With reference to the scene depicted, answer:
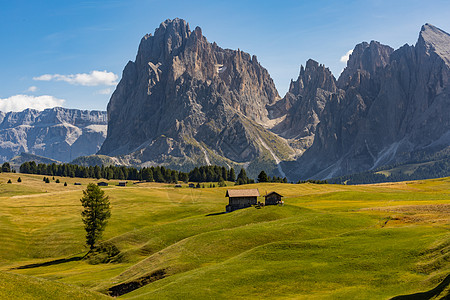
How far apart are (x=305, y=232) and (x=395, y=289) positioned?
29577 mm

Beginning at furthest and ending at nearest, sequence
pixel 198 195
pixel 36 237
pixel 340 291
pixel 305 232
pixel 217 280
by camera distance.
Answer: pixel 198 195, pixel 36 237, pixel 305 232, pixel 217 280, pixel 340 291

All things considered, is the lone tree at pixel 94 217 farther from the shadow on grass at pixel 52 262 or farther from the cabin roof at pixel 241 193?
the cabin roof at pixel 241 193

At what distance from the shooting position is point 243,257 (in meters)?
56.8

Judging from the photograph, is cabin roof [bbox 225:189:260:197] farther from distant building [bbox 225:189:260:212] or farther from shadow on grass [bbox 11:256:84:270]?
shadow on grass [bbox 11:256:84:270]

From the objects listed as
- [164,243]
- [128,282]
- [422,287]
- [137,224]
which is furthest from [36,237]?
[422,287]

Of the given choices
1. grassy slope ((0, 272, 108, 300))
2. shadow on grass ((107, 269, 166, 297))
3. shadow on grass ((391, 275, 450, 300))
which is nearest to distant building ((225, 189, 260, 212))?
shadow on grass ((107, 269, 166, 297))

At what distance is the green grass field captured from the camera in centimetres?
4150

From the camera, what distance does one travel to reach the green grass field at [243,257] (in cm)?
4150

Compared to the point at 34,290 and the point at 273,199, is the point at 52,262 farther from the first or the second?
the point at 273,199

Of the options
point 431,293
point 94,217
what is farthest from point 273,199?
point 431,293

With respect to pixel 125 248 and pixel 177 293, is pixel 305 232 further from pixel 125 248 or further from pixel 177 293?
pixel 125 248

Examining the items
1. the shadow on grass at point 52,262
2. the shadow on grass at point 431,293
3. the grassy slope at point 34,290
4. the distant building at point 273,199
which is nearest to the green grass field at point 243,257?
the grassy slope at point 34,290

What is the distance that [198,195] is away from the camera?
547 ft

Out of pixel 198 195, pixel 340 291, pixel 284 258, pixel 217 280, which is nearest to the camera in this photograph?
pixel 340 291
